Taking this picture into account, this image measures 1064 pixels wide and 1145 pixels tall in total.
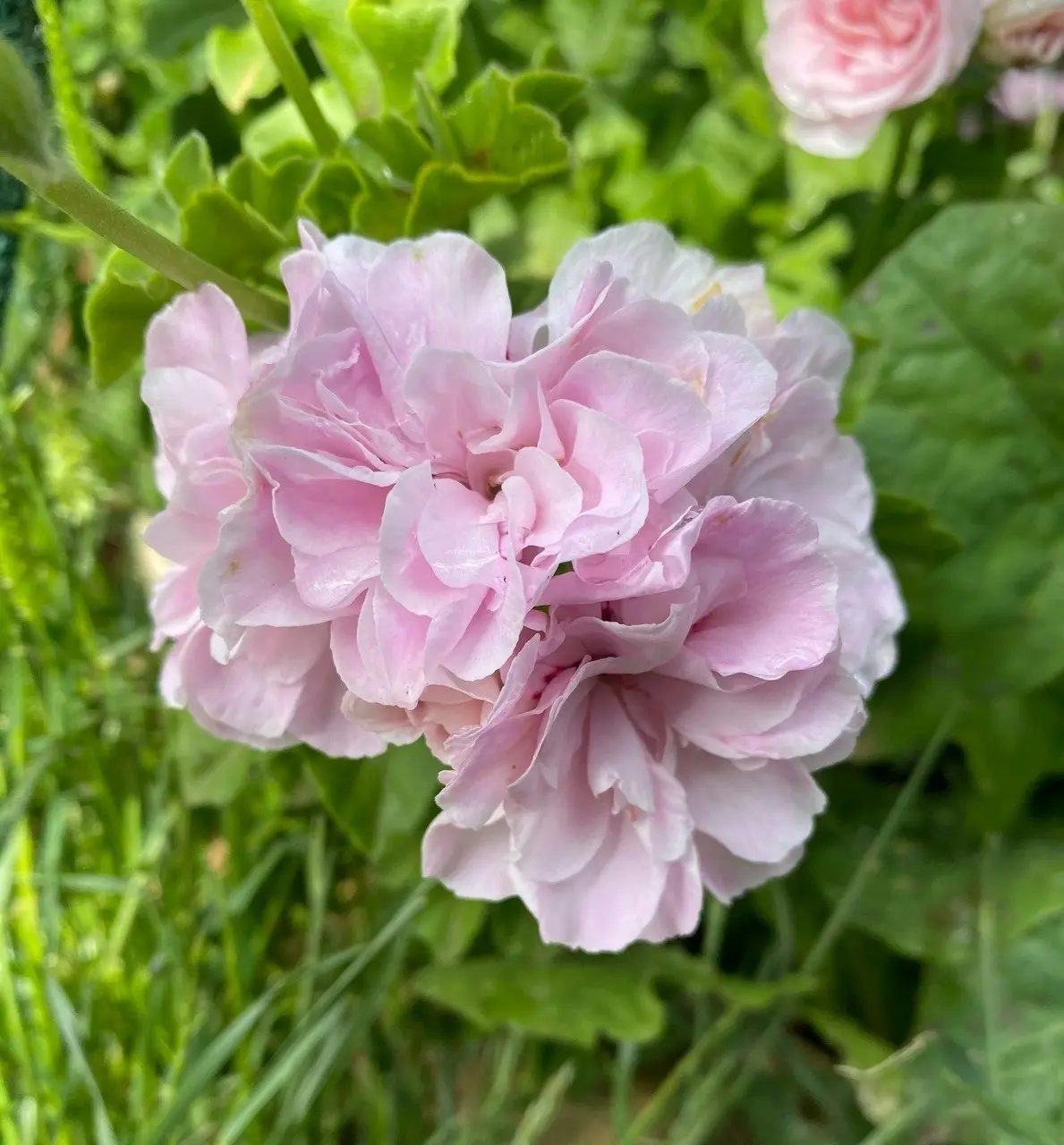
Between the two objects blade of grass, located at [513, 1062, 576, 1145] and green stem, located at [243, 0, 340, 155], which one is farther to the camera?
blade of grass, located at [513, 1062, 576, 1145]

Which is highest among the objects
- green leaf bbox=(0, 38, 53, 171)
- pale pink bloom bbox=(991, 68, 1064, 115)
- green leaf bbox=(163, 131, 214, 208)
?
green leaf bbox=(0, 38, 53, 171)

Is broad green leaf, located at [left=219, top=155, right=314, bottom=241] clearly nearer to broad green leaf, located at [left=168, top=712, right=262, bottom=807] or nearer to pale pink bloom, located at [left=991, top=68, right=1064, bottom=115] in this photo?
broad green leaf, located at [left=168, top=712, right=262, bottom=807]

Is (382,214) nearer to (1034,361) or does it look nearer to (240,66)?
(240,66)

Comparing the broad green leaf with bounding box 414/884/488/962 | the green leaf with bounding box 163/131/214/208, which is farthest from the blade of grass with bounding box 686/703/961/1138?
the green leaf with bounding box 163/131/214/208

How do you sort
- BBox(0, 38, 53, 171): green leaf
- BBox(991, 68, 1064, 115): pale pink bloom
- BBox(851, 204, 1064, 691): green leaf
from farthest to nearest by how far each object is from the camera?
BBox(991, 68, 1064, 115): pale pink bloom, BBox(851, 204, 1064, 691): green leaf, BBox(0, 38, 53, 171): green leaf

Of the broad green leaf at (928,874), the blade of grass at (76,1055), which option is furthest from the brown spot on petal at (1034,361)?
the blade of grass at (76,1055)

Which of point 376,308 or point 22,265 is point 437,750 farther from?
point 22,265

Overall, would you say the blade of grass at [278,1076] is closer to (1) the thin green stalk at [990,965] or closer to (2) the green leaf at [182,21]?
(1) the thin green stalk at [990,965]
